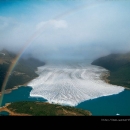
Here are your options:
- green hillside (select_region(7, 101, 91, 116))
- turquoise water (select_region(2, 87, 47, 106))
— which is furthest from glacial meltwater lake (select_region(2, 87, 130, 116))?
green hillside (select_region(7, 101, 91, 116))

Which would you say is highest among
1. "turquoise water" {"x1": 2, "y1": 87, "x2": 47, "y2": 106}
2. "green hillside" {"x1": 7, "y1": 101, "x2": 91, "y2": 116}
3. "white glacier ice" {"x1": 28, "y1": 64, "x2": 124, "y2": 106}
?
"white glacier ice" {"x1": 28, "y1": 64, "x2": 124, "y2": 106}

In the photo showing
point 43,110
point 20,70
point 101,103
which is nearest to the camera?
point 43,110

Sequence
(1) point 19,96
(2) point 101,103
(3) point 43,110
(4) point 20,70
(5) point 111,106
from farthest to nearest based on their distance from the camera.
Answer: (4) point 20,70 → (2) point 101,103 → (1) point 19,96 → (5) point 111,106 → (3) point 43,110

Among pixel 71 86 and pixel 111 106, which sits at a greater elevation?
pixel 71 86

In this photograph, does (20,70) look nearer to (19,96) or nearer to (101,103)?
(19,96)

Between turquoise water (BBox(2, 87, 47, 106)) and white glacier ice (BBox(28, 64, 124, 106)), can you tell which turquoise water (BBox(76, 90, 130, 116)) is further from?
turquoise water (BBox(2, 87, 47, 106))

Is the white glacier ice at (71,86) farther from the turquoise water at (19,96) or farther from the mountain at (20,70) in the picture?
the mountain at (20,70)

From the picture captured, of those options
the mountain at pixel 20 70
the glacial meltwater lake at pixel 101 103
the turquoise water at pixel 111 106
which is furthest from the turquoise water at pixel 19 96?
the turquoise water at pixel 111 106

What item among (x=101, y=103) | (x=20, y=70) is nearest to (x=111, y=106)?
(x=101, y=103)
